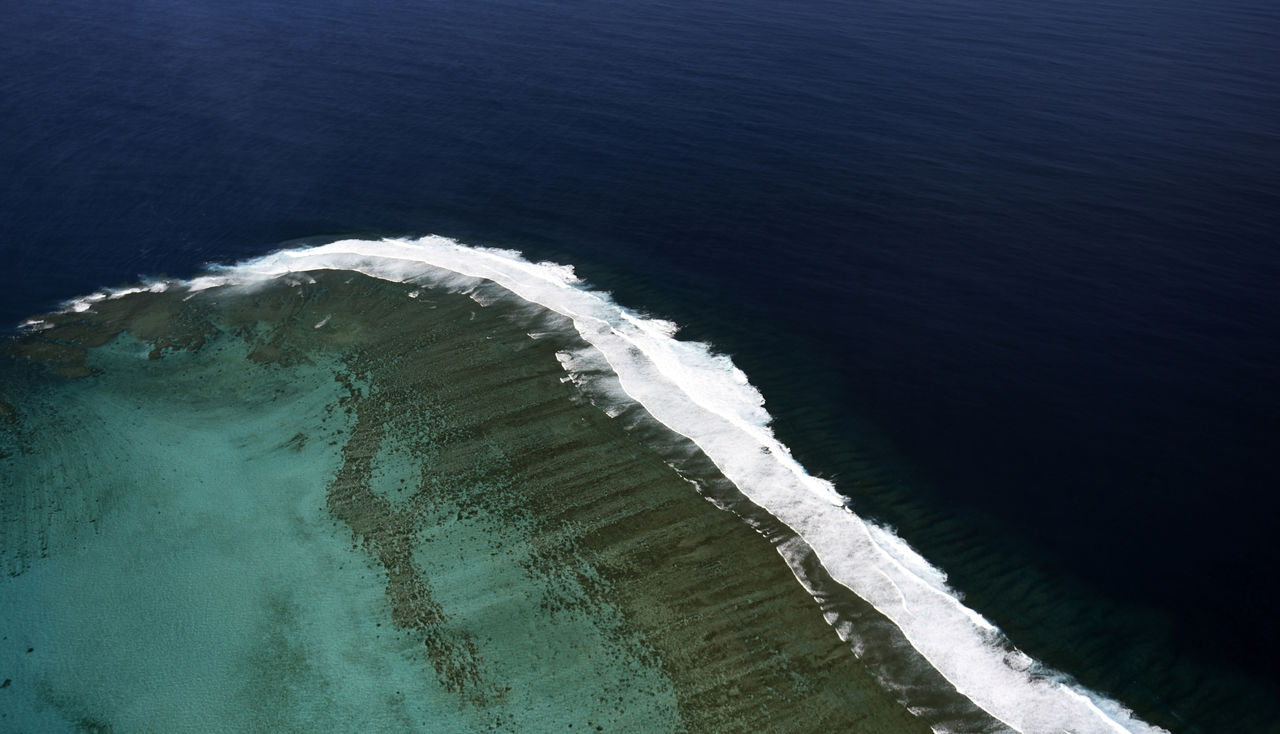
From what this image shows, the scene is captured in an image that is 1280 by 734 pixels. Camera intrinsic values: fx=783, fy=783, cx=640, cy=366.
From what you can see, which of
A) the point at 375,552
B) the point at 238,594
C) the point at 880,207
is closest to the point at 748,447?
the point at 375,552

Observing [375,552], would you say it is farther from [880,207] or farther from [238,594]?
[880,207]

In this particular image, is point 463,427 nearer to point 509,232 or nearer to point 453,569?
point 453,569

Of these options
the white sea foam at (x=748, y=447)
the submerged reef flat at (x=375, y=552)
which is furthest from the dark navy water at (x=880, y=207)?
the submerged reef flat at (x=375, y=552)

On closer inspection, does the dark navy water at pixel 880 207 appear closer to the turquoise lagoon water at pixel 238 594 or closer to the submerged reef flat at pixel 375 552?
the submerged reef flat at pixel 375 552

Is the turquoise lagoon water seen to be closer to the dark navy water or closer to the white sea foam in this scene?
the white sea foam

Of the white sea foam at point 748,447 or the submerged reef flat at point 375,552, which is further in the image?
the submerged reef flat at point 375,552

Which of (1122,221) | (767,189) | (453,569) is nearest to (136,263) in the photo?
(453,569)

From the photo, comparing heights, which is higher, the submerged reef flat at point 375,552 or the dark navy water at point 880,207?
the dark navy water at point 880,207
